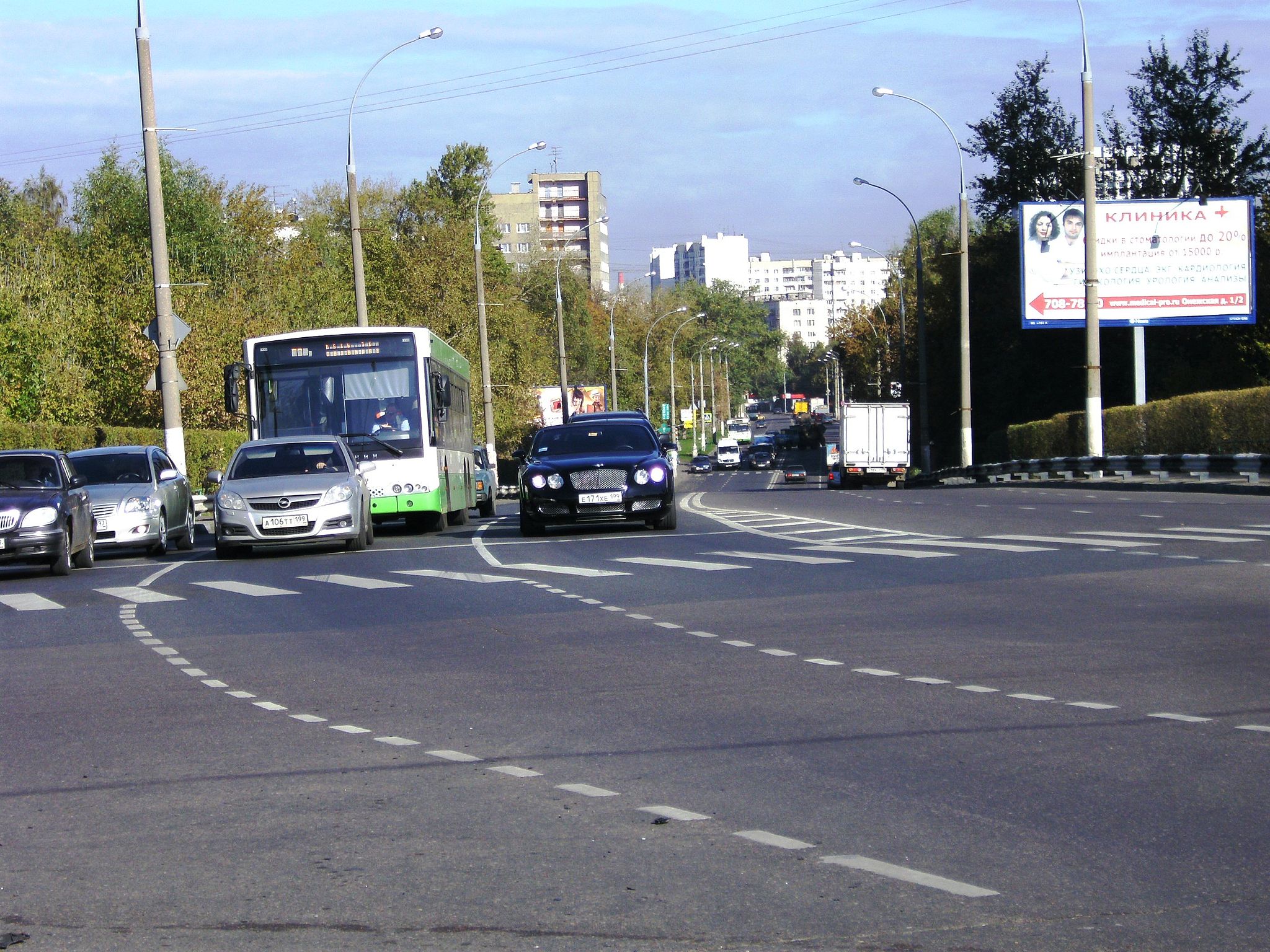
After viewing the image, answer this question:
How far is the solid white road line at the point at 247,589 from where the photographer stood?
14.9 m

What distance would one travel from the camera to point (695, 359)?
174m

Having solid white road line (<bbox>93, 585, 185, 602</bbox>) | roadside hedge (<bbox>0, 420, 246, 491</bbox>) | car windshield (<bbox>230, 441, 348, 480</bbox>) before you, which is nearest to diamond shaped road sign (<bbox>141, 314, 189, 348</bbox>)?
roadside hedge (<bbox>0, 420, 246, 491</bbox>)

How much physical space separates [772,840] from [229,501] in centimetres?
1534

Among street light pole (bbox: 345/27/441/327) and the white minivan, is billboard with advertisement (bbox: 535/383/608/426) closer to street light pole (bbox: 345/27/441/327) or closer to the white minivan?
the white minivan

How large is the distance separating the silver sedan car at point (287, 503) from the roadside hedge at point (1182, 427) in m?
19.1

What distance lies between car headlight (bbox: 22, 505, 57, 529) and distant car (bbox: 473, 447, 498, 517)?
555 inches

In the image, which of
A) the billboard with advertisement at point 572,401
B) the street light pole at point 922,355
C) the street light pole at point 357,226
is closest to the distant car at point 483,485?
the street light pole at point 357,226

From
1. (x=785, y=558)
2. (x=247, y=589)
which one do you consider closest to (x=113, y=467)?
(x=247, y=589)

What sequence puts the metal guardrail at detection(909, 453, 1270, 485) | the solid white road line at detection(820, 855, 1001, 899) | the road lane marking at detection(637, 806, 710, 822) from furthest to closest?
the metal guardrail at detection(909, 453, 1270, 485)
the road lane marking at detection(637, 806, 710, 822)
the solid white road line at detection(820, 855, 1001, 899)

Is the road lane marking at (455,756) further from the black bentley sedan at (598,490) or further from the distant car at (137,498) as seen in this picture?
the distant car at (137,498)

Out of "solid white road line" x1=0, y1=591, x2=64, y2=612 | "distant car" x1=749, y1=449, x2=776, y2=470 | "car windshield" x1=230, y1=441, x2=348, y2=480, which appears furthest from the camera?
"distant car" x1=749, y1=449, x2=776, y2=470

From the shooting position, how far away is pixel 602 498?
67.6ft

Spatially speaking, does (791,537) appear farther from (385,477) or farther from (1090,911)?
(1090,911)

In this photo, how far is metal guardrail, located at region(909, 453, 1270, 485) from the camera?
92.6 ft
